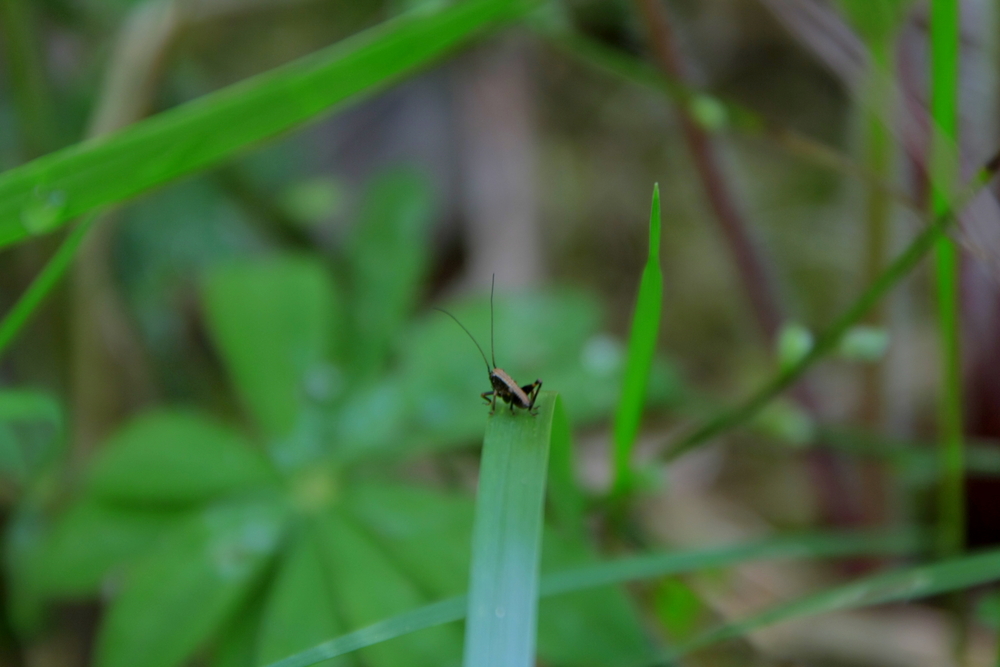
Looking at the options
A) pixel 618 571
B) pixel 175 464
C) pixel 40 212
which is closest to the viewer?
pixel 40 212

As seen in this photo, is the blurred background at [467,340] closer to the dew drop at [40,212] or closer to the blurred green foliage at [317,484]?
the blurred green foliage at [317,484]

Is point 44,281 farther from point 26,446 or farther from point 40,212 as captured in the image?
point 26,446

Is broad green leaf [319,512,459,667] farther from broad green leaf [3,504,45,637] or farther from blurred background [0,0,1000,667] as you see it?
broad green leaf [3,504,45,637]

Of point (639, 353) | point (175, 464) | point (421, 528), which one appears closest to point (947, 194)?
point (639, 353)

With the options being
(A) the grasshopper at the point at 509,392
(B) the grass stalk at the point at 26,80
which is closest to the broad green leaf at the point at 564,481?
(A) the grasshopper at the point at 509,392

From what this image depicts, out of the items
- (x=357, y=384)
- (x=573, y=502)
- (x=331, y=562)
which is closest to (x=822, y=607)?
(x=573, y=502)

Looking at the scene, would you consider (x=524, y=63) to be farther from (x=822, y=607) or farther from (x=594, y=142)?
(x=822, y=607)
